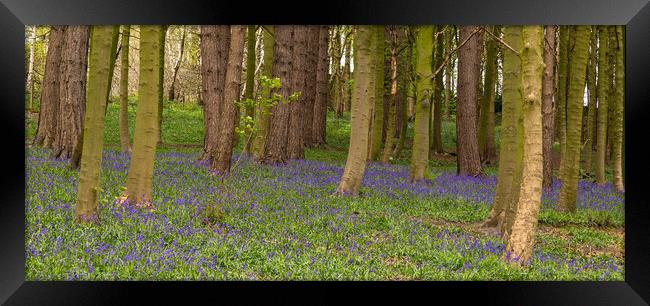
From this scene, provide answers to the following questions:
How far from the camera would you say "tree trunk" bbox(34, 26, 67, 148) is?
13880mm

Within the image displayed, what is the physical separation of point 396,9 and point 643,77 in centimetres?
273

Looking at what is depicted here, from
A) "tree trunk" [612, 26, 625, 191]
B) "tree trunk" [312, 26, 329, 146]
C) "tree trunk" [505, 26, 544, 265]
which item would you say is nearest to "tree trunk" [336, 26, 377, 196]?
"tree trunk" [505, 26, 544, 265]

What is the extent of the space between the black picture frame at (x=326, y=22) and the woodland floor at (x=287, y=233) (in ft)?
1.32

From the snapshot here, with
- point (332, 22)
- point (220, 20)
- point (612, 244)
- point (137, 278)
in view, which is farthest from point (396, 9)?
point (612, 244)

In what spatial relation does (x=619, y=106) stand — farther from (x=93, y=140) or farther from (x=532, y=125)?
(x=93, y=140)

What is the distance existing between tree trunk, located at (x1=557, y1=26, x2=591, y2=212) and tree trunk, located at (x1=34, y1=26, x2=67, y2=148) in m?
11.4

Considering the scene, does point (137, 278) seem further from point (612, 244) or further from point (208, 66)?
point (208, 66)

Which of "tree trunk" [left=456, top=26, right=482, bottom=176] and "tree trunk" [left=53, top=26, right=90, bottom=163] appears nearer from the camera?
"tree trunk" [left=53, top=26, right=90, bottom=163]

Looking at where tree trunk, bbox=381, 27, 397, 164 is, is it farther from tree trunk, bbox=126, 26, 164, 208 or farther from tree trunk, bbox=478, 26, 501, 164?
tree trunk, bbox=126, 26, 164, 208

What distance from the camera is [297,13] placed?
239 inches

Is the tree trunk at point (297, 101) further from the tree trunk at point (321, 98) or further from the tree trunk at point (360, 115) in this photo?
the tree trunk at point (360, 115)

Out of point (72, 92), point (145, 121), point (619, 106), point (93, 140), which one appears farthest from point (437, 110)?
point (93, 140)

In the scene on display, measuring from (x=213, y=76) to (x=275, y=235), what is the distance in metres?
8.17

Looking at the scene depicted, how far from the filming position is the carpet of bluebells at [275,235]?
6.98 metres
